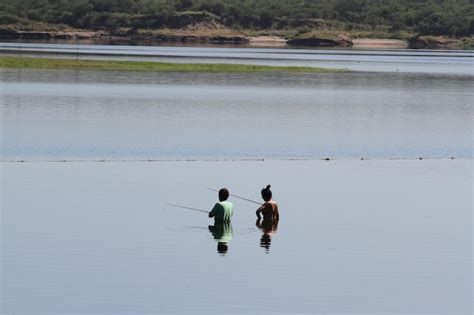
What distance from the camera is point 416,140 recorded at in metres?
39.8

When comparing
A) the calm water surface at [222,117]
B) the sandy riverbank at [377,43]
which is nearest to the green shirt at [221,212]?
the calm water surface at [222,117]

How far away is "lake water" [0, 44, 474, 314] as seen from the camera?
17.0 meters

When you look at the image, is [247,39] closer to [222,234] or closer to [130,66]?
[130,66]

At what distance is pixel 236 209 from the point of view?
78.4ft

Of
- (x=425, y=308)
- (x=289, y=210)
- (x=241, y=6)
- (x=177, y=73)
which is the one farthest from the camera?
(x=241, y=6)

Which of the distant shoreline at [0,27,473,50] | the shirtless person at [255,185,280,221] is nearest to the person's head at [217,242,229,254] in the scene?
the shirtless person at [255,185,280,221]

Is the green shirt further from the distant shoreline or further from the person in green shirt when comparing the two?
the distant shoreline

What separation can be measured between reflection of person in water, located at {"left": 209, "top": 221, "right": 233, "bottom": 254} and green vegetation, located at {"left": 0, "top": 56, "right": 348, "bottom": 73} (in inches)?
2049

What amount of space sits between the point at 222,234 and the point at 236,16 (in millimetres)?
153419

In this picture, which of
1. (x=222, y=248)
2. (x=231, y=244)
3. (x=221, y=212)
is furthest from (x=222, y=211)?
(x=222, y=248)

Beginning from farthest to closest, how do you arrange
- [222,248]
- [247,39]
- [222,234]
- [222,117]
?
[247,39], [222,117], [222,234], [222,248]

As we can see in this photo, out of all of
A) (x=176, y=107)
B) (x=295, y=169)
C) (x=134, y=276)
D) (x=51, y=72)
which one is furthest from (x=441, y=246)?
(x=51, y=72)

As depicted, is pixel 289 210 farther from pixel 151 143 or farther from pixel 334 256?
pixel 151 143

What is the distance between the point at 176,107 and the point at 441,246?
29688mm
